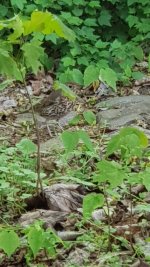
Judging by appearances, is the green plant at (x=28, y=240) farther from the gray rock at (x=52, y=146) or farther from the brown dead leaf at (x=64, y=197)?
the gray rock at (x=52, y=146)

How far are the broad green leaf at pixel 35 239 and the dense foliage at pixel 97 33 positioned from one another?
4.59 m

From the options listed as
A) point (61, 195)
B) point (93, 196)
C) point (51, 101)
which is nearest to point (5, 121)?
point (51, 101)

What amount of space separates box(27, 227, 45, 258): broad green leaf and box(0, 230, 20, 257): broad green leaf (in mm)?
50

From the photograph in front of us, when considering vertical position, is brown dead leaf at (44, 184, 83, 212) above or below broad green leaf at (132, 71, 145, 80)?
above

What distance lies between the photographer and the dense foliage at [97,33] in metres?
7.18

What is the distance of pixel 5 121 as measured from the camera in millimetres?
5855

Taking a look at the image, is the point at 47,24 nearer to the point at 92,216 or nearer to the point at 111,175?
the point at 111,175

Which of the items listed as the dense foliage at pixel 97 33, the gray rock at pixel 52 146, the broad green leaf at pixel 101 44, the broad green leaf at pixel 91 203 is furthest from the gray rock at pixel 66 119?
the broad green leaf at pixel 91 203

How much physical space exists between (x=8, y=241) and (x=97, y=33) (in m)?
5.65

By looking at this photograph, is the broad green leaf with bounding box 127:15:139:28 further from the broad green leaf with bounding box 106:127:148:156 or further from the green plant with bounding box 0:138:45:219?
the broad green leaf with bounding box 106:127:148:156

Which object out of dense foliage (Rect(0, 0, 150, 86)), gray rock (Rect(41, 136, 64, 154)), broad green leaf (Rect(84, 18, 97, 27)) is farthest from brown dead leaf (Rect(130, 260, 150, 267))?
broad green leaf (Rect(84, 18, 97, 27))

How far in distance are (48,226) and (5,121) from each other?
3.01 m

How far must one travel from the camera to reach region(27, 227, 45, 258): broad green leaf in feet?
8.07

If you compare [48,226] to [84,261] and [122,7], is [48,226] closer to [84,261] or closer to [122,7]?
[84,261]
